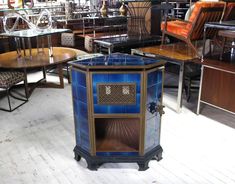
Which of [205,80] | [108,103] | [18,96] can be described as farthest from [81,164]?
[18,96]

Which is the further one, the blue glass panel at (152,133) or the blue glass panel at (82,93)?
the blue glass panel at (152,133)

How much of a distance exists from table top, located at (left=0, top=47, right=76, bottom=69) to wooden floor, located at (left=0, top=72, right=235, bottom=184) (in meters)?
0.63

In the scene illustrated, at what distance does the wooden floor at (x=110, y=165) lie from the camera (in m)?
1.88

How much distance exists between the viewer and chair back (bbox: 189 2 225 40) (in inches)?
120

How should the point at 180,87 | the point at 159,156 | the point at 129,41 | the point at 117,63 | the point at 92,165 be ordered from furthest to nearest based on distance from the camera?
1. the point at 129,41
2. the point at 180,87
3. the point at 159,156
4. the point at 92,165
5. the point at 117,63

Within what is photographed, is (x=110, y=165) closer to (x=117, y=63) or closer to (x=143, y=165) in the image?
(x=143, y=165)

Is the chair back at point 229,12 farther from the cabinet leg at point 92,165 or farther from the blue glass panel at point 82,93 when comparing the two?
the cabinet leg at point 92,165

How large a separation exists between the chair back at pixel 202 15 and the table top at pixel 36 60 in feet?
5.94

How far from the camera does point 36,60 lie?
359 cm

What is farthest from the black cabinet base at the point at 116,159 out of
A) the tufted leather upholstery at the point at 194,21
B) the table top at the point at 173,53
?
the tufted leather upholstery at the point at 194,21

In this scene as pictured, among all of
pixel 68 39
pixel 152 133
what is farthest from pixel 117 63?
pixel 68 39

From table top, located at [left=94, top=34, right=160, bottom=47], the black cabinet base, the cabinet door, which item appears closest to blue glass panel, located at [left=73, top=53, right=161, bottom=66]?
the cabinet door

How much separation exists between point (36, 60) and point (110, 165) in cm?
220

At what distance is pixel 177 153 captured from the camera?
7.14 ft
